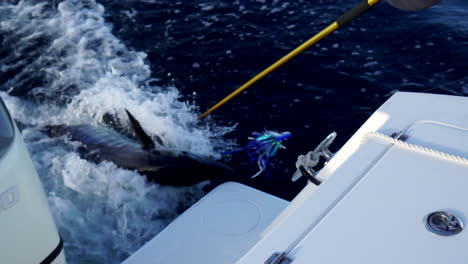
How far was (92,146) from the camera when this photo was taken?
5203 millimetres

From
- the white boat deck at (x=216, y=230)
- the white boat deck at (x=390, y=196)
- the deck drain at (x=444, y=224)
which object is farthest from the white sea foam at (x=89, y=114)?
the deck drain at (x=444, y=224)

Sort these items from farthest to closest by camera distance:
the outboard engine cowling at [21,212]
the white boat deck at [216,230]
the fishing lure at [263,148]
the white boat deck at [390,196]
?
1. the fishing lure at [263,148]
2. the white boat deck at [216,230]
3. the outboard engine cowling at [21,212]
4. the white boat deck at [390,196]

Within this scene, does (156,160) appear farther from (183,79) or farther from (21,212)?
(21,212)

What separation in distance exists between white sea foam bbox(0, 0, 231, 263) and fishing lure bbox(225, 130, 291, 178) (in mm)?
457

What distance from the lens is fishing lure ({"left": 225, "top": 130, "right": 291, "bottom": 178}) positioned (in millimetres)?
4630

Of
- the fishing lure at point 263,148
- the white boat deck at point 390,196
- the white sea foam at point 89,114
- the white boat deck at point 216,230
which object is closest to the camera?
the white boat deck at point 390,196

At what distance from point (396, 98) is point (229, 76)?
4031mm

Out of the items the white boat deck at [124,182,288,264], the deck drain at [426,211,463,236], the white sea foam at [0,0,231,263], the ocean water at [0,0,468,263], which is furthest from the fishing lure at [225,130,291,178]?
the deck drain at [426,211,463,236]

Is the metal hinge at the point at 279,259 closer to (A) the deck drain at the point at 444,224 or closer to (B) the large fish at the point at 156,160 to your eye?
(A) the deck drain at the point at 444,224

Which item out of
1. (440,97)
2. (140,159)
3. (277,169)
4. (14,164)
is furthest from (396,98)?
(140,159)

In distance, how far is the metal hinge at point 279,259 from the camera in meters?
1.61

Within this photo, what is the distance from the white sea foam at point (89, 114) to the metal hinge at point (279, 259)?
268 cm

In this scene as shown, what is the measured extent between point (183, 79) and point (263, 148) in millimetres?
2004

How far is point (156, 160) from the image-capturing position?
4734 mm
